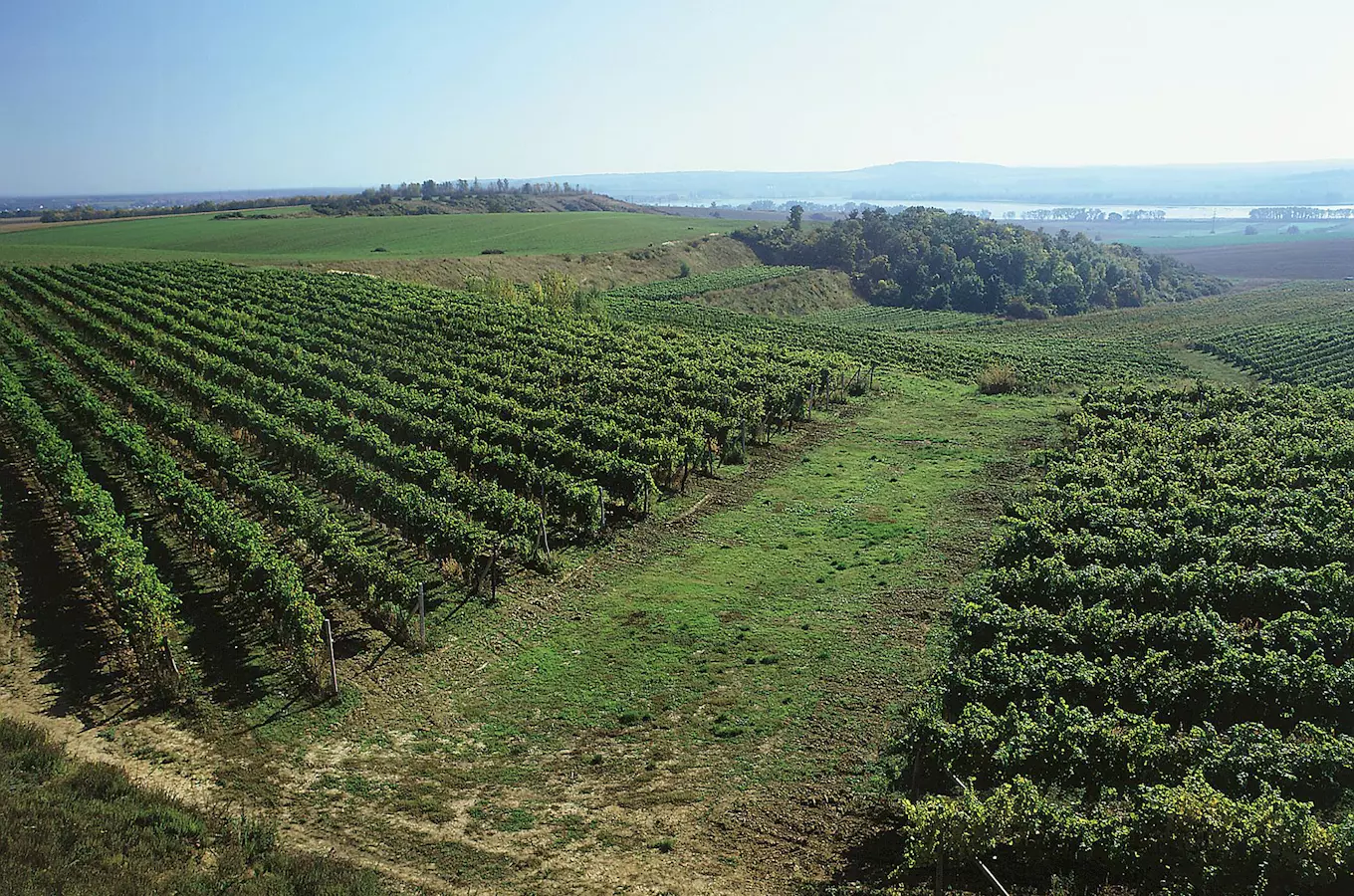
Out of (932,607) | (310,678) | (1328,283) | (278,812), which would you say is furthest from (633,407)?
(1328,283)

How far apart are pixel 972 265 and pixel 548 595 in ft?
383

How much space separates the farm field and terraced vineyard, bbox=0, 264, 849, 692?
0.21 metres

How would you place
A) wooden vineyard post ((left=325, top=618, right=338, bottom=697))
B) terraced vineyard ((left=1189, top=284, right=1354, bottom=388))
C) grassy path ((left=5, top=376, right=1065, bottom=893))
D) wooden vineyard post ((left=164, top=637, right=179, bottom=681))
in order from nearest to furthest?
grassy path ((left=5, top=376, right=1065, bottom=893)) → wooden vineyard post ((left=164, top=637, right=179, bottom=681)) → wooden vineyard post ((left=325, top=618, right=338, bottom=697)) → terraced vineyard ((left=1189, top=284, right=1354, bottom=388))

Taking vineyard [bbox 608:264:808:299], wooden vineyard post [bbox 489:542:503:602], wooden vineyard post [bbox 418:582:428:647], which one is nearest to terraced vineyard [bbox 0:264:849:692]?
wooden vineyard post [bbox 489:542:503:602]

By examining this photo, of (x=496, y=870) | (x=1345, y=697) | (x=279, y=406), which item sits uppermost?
(x=279, y=406)

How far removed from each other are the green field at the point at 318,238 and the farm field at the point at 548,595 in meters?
47.1

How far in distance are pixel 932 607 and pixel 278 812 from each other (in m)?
17.1

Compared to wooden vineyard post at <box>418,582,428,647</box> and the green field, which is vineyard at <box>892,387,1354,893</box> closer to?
wooden vineyard post at <box>418,582,428,647</box>

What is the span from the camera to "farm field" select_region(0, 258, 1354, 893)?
14656 millimetres

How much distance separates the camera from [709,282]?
110m

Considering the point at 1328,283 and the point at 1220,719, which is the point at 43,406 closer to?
the point at 1220,719

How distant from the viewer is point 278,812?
14867 mm

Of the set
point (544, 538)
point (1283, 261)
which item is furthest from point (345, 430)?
point (1283, 261)

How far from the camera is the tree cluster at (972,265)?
120m
